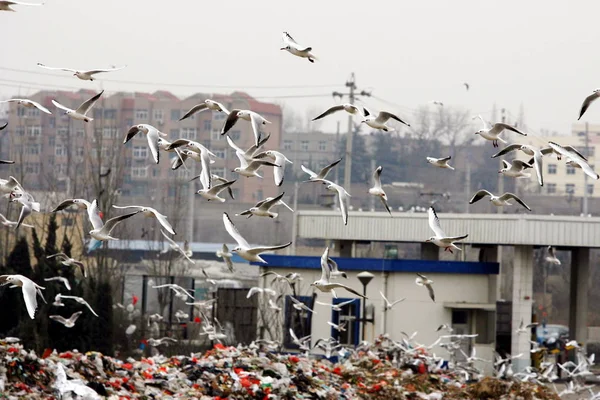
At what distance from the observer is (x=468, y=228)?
3503 cm

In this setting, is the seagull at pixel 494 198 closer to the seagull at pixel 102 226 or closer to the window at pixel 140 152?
the seagull at pixel 102 226

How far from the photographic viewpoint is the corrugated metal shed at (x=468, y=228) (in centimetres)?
3375

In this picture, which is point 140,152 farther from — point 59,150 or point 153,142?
point 153,142

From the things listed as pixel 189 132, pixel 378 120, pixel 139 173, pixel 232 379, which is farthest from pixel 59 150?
pixel 378 120

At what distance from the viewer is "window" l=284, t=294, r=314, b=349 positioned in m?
33.5

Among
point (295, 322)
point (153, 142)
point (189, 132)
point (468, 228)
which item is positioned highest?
point (189, 132)

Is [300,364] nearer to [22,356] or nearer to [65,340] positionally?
[22,356]

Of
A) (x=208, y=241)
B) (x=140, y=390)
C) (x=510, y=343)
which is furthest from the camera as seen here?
(x=208, y=241)

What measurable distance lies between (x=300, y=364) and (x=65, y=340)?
851cm

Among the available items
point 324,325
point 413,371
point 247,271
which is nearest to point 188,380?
point 413,371

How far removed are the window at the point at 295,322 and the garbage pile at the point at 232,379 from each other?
279 inches

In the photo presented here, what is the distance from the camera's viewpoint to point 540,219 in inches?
1339

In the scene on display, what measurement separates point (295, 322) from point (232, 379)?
14.2 m

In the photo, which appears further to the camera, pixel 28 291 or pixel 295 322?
pixel 295 322
